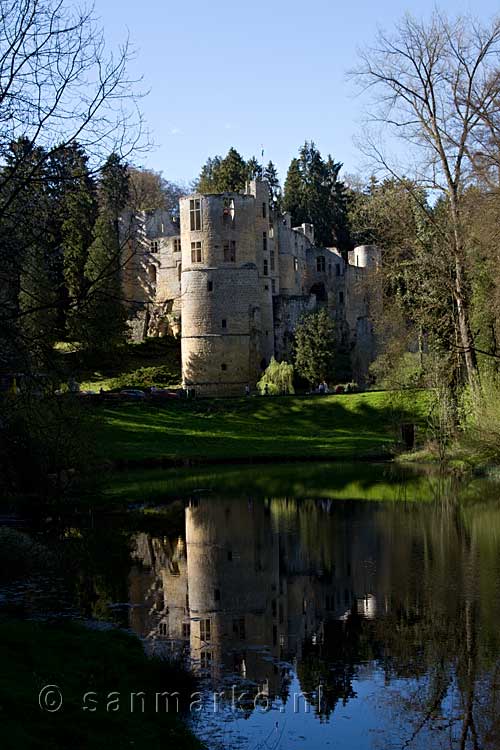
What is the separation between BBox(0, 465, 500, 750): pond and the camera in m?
9.36

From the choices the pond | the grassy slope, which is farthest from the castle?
the pond

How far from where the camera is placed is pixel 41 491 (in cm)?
2180

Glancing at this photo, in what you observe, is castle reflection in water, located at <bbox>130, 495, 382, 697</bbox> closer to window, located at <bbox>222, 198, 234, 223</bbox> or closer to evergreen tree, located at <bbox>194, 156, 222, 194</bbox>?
window, located at <bbox>222, 198, 234, 223</bbox>

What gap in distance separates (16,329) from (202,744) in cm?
496

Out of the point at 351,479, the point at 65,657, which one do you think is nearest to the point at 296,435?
the point at 351,479

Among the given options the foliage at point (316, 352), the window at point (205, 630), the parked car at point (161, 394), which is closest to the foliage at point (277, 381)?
the foliage at point (316, 352)

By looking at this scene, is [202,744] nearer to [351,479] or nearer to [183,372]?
[351,479]

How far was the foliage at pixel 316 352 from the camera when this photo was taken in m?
55.0

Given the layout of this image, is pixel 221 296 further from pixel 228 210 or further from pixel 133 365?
pixel 133 365

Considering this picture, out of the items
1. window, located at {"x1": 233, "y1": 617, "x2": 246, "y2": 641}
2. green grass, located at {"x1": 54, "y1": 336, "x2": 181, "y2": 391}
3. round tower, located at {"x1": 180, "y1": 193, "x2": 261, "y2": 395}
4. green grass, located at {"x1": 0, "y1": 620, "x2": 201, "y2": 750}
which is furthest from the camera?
round tower, located at {"x1": 180, "y1": 193, "x2": 261, "y2": 395}

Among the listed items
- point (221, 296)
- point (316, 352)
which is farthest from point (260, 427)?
point (221, 296)

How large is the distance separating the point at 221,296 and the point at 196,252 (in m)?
3.06

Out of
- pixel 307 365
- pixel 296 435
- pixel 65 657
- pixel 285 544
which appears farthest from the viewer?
pixel 307 365

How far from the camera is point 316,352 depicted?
5503 centimetres
